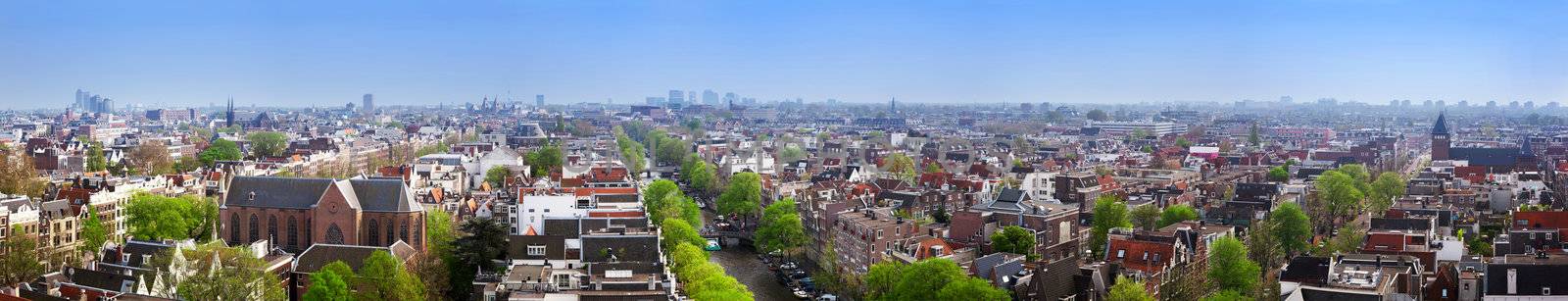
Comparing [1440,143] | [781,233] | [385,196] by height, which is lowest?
[781,233]

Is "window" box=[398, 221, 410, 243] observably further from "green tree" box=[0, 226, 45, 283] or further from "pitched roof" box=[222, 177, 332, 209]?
"green tree" box=[0, 226, 45, 283]

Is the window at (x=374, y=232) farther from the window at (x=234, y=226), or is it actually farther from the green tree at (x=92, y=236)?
the green tree at (x=92, y=236)

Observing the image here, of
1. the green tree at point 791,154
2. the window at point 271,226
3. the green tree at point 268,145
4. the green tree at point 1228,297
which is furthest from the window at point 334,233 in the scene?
the green tree at point 268,145

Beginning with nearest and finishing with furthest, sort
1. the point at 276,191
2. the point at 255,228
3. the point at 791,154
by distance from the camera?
the point at 276,191
the point at 255,228
the point at 791,154

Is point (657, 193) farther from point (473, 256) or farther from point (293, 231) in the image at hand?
point (473, 256)

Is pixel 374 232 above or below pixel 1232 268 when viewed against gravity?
above

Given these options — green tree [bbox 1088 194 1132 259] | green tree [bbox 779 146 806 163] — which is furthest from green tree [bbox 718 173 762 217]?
green tree [bbox 779 146 806 163]

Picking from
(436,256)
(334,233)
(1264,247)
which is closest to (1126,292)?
(1264,247)
